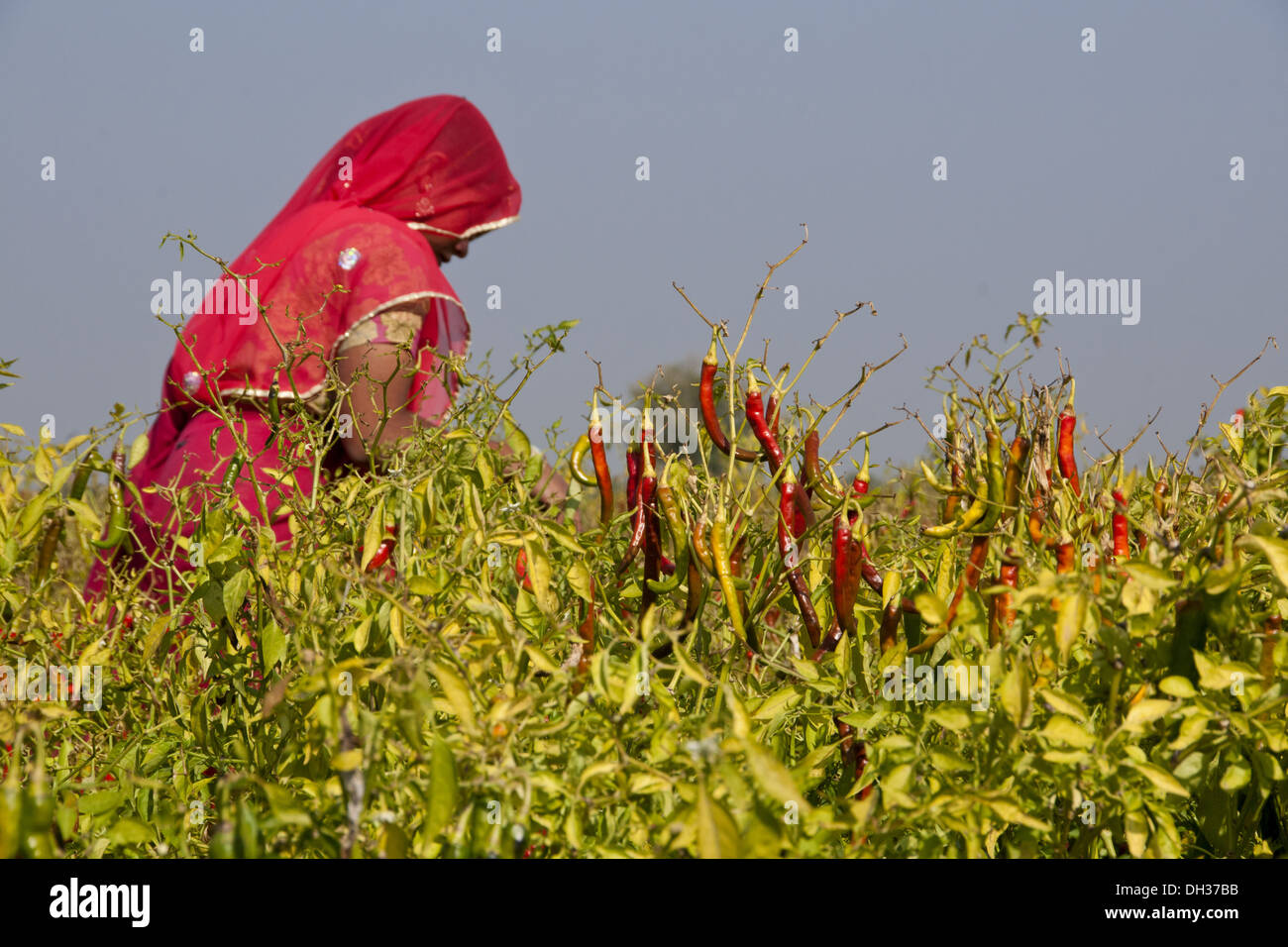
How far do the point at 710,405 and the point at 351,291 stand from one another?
1.26 m

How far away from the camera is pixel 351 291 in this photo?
2107 mm

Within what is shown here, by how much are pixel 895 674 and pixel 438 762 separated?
1.53 feet

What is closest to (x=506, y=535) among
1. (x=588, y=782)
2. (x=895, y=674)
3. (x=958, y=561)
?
(x=588, y=782)

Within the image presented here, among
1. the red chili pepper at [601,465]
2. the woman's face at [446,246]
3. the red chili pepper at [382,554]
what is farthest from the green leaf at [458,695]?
the woman's face at [446,246]

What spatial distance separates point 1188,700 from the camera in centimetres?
77

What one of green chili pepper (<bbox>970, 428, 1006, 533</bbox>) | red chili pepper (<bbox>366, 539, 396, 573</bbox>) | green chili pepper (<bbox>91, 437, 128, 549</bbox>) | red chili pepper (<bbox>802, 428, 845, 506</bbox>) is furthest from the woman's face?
green chili pepper (<bbox>970, 428, 1006, 533</bbox>)

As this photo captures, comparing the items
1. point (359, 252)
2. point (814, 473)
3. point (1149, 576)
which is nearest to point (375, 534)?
point (814, 473)

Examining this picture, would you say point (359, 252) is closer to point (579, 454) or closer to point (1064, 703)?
point (579, 454)

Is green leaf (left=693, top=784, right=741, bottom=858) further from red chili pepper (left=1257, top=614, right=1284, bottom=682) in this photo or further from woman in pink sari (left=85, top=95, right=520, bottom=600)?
woman in pink sari (left=85, top=95, right=520, bottom=600)

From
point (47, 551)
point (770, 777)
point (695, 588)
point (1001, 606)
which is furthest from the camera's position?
point (47, 551)

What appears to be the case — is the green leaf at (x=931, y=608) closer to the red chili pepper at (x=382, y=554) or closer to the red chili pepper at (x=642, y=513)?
the red chili pepper at (x=642, y=513)

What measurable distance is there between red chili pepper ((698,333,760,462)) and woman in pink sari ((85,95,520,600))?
64 cm

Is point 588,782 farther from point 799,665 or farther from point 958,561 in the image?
point 958,561
